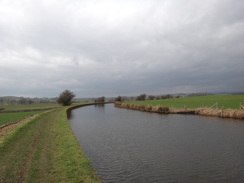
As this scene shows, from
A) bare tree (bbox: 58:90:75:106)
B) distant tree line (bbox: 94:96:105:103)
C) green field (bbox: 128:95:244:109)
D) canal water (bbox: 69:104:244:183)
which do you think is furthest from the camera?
distant tree line (bbox: 94:96:105:103)

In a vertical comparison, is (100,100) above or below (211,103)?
above

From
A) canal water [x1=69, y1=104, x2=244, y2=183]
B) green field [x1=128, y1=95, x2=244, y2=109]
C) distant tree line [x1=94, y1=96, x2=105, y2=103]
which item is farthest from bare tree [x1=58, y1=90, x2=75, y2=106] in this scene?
canal water [x1=69, y1=104, x2=244, y2=183]

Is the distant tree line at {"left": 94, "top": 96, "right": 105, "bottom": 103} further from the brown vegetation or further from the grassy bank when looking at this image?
the grassy bank

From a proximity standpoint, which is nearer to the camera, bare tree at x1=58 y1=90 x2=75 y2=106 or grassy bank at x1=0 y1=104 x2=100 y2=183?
grassy bank at x1=0 y1=104 x2=100 y2=183

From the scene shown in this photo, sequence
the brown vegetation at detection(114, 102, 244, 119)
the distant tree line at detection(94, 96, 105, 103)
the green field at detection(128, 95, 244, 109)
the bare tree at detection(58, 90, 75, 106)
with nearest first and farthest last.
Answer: the brown vegetation at detection(114, 102, 244, 119)
the green field at detection(128, 95, 244, 109)
the bare tree at detection(58, 90, 75, 106)
the distant tree line at detection(94, 96, 105, 103)

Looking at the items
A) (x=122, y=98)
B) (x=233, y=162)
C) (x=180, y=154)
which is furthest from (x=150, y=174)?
(x=122, y=98)

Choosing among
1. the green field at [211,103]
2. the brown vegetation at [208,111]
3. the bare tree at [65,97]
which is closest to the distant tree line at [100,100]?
the bare tree at [65,97]

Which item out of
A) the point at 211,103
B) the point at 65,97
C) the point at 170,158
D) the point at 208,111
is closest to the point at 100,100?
the point at 65,97

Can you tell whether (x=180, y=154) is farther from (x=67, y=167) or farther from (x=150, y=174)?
(x=67, y=167)

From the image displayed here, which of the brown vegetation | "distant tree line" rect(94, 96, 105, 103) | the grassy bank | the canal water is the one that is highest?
"distant tree line" rect(94, 96, 105, 103)

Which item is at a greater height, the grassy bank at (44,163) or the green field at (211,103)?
the green field at (211,103)

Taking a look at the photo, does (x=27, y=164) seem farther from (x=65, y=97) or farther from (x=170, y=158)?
(x=65, y=97)

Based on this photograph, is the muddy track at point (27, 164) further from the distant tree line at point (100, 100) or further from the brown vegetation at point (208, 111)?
the distant tree line at point (100, 100)

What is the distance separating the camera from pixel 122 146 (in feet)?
44.2
